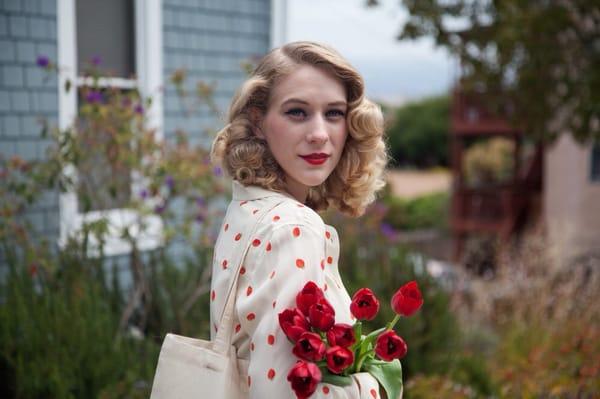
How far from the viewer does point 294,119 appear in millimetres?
1873

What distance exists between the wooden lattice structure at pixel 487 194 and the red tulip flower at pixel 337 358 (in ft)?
44.3

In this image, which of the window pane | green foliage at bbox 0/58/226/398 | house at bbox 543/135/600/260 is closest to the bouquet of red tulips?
green foliage at bbox 0/58/226/398

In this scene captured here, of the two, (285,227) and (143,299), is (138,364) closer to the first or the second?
(143,299)

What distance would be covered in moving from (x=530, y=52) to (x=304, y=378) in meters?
5.92

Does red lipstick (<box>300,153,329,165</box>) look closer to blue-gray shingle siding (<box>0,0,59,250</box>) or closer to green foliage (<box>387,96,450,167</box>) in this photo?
blue-gray shingle siding (<box>0,0,59,250</box>)

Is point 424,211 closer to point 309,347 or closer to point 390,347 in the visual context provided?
point 390,347

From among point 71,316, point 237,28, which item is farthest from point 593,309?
point 71,316

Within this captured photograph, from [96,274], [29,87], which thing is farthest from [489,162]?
[96,274]

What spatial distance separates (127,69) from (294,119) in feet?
14.0

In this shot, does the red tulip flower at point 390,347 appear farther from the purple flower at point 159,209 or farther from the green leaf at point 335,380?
the purple flower at point 159,209

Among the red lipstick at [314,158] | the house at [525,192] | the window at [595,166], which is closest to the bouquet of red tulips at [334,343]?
the red lipstick at [314,158]

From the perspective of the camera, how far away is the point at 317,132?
1.86m

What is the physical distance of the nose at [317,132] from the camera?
1.86 m

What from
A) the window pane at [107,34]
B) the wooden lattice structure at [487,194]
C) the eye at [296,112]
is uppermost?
the window pane at [107,34]
